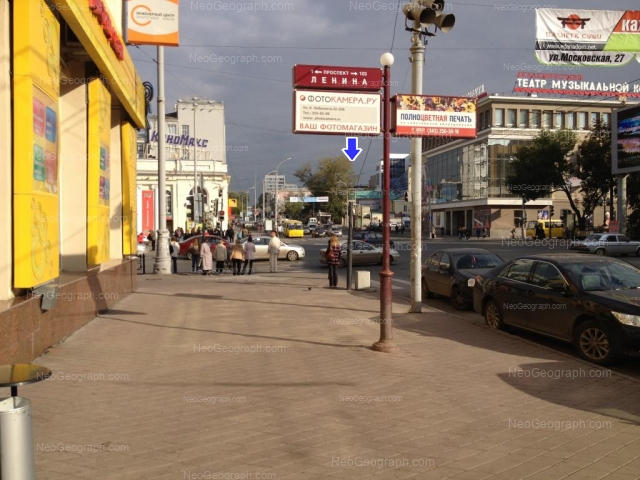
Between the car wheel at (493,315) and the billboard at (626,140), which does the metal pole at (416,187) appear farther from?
the billboard at (626,140)

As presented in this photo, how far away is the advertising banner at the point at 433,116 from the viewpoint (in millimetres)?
9555

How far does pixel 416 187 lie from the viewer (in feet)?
39.8

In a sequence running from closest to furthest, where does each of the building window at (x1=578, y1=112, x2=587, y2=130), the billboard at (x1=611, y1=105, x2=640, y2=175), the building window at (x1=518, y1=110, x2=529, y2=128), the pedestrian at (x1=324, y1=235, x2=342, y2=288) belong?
the pedestrian at (x1=324, y1=235, x2=342, y2=288)
the billboard at (x1=611, y1=105, x2=640, y2=175)
the building window at (x1=518, y1=110, x2=529, y2=128)
the building window at (x1=578, y1=112, x2=587, y2=130)

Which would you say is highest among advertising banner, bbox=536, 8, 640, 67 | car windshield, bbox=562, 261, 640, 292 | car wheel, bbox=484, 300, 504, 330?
advertising banner, bbox=536, 8, 640, 67

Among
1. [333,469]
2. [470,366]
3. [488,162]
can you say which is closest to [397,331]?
[470,366]

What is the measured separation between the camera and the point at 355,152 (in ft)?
48.2

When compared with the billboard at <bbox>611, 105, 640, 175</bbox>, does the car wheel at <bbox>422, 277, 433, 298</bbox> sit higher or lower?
lower

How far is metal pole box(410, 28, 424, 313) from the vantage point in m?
11.9

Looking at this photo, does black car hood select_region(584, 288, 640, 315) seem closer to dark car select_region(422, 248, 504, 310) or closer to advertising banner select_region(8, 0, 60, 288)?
dark car select_region(422, 248, 504, 310)

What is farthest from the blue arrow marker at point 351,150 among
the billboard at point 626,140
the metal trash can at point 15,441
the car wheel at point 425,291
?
the billboard at point 626,140

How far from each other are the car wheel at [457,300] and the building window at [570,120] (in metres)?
64.3

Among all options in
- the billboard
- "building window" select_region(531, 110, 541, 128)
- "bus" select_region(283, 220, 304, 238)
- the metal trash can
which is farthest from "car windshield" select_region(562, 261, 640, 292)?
"building window" select_region(531, 110, 541, 128)

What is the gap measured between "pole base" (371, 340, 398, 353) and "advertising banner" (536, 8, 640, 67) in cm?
2105

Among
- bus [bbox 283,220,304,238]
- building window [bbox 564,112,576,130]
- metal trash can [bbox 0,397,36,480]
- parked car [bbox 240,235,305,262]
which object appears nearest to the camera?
metal trash can [bbox 0,397,36,480]
